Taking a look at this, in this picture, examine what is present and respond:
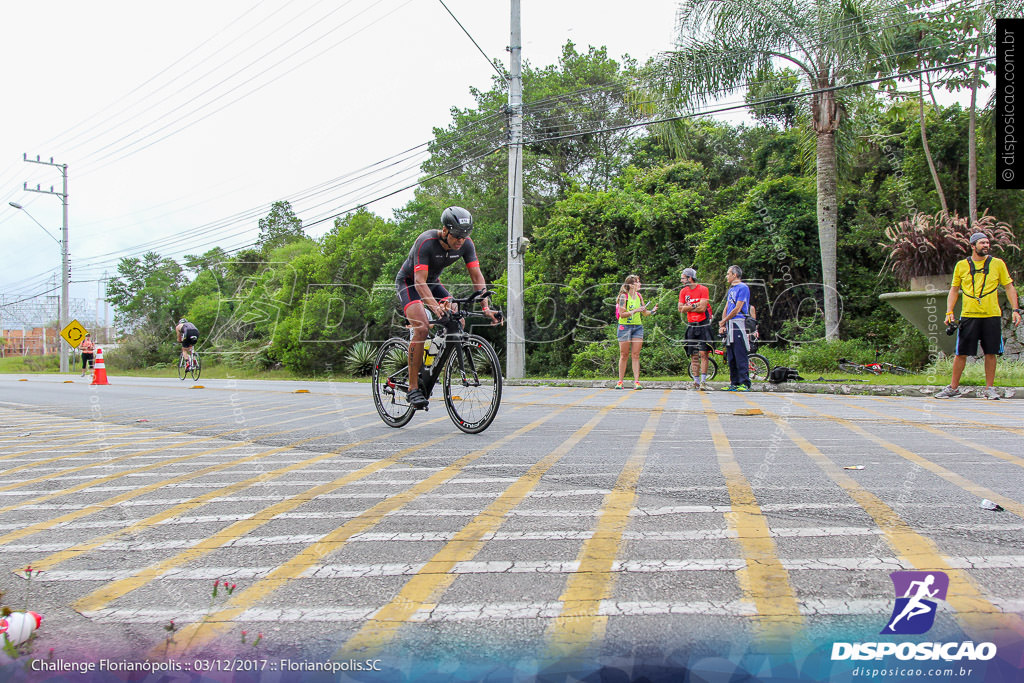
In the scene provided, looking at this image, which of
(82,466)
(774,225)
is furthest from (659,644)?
(774,225)

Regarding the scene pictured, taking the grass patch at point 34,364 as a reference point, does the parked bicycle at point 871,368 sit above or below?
above

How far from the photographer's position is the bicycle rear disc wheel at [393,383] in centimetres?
670

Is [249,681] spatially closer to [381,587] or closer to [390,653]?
[390,653]

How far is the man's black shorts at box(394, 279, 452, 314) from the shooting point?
6379 millimetres

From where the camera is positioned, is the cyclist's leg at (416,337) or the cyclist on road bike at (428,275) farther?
the cyclist's leg at (416,337)

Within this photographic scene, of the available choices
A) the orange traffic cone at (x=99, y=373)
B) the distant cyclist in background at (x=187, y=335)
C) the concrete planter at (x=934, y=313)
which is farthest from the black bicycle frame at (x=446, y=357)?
the distant cyclist in background at (x=187, y=335)

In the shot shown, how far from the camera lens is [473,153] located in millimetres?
27641

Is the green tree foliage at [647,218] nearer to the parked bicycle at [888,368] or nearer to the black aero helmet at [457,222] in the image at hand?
the parked bicycle at [888,368]

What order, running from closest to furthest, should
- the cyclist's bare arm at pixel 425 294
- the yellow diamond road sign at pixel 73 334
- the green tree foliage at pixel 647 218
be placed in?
the cyclist's bare arm at pixel 425 294 < the green tree foliage at pixel 647 218 < the yellow diamond road sign at pixel 73 334

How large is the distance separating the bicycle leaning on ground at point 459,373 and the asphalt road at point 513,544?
0.55 metres

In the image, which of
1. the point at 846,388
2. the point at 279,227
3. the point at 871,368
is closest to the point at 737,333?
the point at 846,388

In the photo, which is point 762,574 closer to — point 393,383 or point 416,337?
point 416,337

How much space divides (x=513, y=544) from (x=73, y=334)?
95.7 ft

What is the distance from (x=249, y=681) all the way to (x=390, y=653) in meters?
0.34
